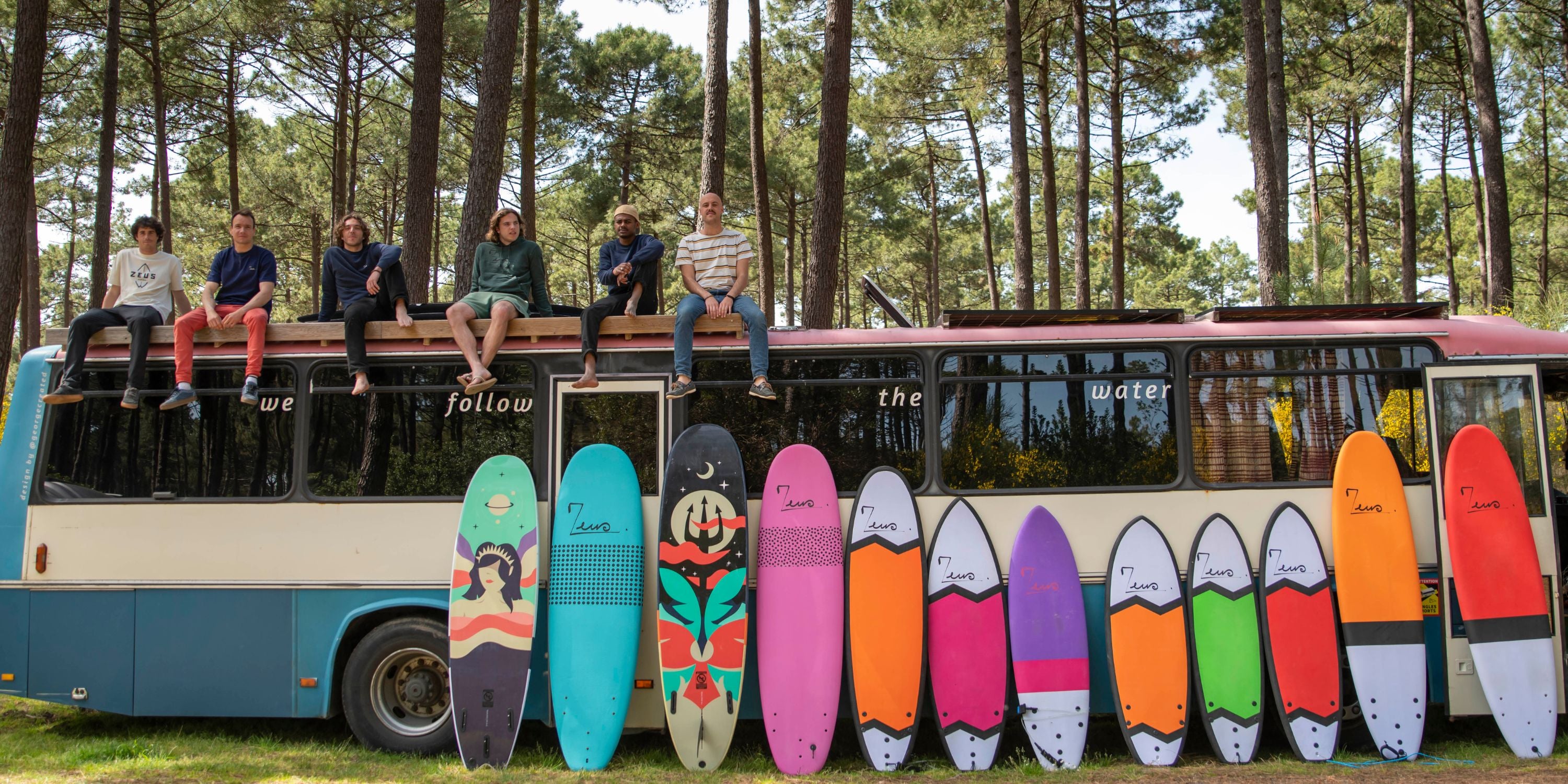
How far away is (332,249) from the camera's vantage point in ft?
22.1

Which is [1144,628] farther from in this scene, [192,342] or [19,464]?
[19,464]

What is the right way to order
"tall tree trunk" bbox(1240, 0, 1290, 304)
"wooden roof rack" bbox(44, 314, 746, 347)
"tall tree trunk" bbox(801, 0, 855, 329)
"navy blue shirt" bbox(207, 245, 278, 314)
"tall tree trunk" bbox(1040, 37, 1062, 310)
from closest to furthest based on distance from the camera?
"wooden roof rack" bbox(44, 314, 746, 347) → "navy blue shirt" bbox(207, 245, 278, 314) → "tall tree trunk" bbox(801, 0, 855, 329) → "tall tree trunk" bbox(1240, 0, 1290, 304) → "tall tree trunk" bbox(1040, 37, 1062, 310)

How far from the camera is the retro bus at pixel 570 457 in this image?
20.2 ft

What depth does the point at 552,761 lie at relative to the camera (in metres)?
6.11

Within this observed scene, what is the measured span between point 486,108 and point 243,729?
6708 millimetres

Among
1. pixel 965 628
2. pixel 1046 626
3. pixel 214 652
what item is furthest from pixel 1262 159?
pixel 214 652

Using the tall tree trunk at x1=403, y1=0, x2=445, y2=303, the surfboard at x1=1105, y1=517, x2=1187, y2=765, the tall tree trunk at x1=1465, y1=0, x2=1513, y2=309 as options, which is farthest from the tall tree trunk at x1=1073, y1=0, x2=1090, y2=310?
the surfboard at x1=1105, y1=517, x2=1187, y2=765

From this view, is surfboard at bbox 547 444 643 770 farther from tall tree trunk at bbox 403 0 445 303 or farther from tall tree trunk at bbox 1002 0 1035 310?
tall tree trunk at bbox 1002 0 1035 310

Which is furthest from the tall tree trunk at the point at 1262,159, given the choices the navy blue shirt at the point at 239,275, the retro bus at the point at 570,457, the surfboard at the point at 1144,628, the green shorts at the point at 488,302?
the navy blue shirt at the point at 239,275

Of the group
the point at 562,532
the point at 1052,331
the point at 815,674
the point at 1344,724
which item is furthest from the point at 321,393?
the point at 1344,724

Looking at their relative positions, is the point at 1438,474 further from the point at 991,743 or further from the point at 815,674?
the point at 815,674

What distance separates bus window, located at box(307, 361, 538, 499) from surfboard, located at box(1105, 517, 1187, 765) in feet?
12.5

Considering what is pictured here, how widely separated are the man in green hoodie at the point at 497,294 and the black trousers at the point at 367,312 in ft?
1.25

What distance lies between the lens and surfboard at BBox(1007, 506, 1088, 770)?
6051 mm
